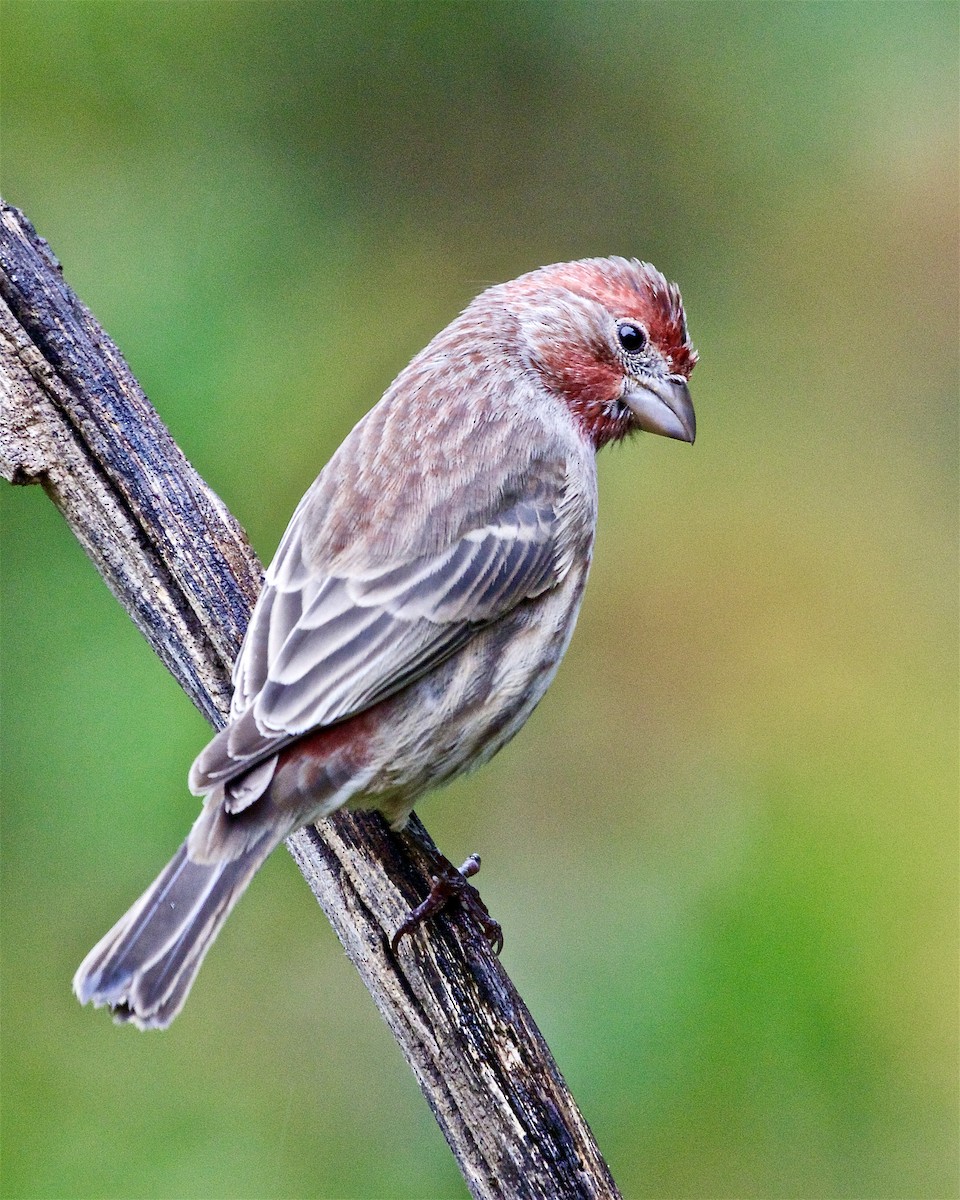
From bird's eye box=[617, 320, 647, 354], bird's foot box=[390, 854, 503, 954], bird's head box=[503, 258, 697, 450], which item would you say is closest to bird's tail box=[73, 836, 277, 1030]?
bird's foot box=[390, 854, 503, 954]

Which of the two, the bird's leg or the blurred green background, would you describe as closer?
the bird's leg

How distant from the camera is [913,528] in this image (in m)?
6.17

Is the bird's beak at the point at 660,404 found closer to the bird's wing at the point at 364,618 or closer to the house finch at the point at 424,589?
the house finch at the point at 424,589

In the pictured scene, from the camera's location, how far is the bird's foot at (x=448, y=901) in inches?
133

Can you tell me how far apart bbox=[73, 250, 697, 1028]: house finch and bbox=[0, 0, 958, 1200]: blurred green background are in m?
1.67

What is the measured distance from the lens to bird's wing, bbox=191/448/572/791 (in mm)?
3193

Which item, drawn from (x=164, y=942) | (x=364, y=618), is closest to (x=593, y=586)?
(x=364, y=618)

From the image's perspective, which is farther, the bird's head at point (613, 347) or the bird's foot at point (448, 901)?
the bird's head at point (613, 347)

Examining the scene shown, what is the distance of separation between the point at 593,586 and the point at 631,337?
1.95 meters

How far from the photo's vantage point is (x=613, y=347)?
13.7ft

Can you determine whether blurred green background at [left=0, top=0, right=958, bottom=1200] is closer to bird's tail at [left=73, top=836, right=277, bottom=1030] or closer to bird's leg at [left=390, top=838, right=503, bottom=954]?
bird's leg at [left=390, top=838, right=503, bottom=954]

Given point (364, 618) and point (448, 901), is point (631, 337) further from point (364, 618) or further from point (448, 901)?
point (448, 901)

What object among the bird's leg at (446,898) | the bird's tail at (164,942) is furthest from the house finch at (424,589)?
the bird's leg at (446,898)

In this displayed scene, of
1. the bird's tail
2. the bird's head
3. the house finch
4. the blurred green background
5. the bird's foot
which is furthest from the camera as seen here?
the blurred green background
